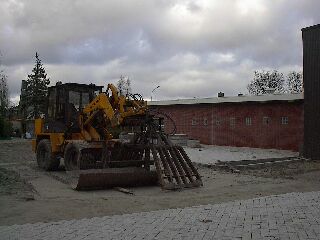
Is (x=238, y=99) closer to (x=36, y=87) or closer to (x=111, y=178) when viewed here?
(x=111, y=178)

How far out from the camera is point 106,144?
566 inches

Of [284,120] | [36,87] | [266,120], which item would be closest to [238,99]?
[266,120]

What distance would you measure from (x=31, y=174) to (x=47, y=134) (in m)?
1.83

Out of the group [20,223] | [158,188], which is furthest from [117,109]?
[20,223]

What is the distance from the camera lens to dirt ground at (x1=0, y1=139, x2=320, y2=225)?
9.02m

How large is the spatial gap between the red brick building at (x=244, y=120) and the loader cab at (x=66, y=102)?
32.4 feet

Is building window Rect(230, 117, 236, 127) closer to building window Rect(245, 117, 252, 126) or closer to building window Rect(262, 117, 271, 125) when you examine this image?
building window Rect(245, 117, 252, 126)

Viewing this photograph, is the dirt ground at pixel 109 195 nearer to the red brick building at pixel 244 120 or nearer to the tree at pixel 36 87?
the red brick building at pixel 244 120

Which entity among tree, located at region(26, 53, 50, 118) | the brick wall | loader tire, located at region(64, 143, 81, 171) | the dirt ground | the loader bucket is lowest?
the dirt ground

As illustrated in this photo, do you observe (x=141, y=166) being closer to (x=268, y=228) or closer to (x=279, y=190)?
(x=279, y=190)

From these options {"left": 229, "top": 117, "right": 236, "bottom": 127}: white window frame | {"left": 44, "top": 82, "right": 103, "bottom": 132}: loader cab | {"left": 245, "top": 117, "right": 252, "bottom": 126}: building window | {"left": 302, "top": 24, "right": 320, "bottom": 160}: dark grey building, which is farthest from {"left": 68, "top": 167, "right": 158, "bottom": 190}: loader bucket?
{"left": 229, "top": 117, "right": 236, "bottom": 127}: white window frame

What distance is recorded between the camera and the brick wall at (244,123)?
2752 centimetres

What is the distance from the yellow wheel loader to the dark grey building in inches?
484

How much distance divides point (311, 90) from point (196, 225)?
18437 mm
